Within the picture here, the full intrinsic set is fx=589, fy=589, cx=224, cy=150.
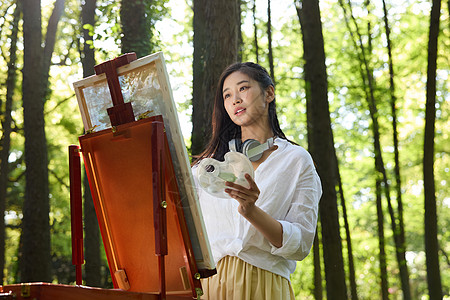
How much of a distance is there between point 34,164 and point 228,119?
25.2ft

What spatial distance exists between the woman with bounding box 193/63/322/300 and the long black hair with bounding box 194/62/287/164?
19 mm

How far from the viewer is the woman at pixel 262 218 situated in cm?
250

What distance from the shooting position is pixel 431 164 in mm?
8094

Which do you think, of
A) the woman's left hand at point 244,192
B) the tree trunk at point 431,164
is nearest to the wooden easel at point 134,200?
the woman's left hand at point 244,192

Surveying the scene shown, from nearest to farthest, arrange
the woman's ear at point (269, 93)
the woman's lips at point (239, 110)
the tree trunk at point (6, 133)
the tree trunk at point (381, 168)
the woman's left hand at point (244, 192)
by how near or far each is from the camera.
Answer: the woman's left hand at point (244, 192) < the woman's lips at point (239, 110) < the woman's ear at point (269, 93) < the tree trunk at point (6, 133) < the tree trunk at point (381, 168)

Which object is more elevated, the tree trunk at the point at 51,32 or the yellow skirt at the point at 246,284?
the tree trunk at the point at 51,32

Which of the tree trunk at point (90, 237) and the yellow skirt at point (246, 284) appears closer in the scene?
the yellow skirt at point (246, 284)

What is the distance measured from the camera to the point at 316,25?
693cm

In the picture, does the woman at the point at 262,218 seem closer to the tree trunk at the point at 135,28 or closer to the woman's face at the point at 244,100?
the woman's face at the point at 244,100

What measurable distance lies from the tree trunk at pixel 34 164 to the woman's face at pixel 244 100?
7.35 metres

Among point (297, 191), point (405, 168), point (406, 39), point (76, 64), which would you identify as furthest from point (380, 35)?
point (297, 191)

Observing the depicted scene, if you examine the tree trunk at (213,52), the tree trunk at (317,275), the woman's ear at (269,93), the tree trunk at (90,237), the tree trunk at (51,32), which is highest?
the tree trunk at (51,32)

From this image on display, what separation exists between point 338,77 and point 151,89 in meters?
15.8

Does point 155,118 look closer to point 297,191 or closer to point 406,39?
point 297,191
